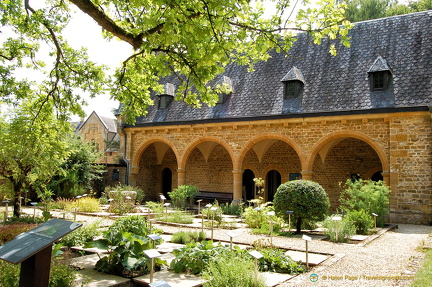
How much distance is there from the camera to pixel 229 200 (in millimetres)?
16938

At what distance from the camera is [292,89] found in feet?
48.2

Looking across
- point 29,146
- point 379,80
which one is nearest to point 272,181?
point 379,80

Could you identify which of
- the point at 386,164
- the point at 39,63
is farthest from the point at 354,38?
the point at 39,63

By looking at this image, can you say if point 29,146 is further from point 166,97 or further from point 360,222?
point 166,97

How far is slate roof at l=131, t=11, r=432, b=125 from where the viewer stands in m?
12.8

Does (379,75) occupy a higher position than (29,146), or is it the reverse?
(379,75)

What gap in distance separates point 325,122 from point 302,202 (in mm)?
5288

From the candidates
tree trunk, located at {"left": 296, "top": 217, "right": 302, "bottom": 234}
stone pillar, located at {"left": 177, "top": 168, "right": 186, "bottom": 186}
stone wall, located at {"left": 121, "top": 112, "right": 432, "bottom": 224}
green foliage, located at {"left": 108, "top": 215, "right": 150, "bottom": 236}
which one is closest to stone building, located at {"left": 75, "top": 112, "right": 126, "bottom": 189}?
stone wall, located at {"left": 121, "top": 112, "right": 432, "bottom": 224}

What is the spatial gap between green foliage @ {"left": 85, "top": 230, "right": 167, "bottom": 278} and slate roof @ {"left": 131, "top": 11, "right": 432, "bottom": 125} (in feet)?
32.4

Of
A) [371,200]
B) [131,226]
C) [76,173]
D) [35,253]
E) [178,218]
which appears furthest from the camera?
[76,173]

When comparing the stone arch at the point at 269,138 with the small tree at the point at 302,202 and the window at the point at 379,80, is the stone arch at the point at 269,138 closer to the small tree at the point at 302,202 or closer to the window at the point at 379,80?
the window at the point at 379,80

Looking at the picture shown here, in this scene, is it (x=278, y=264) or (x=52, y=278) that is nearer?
(x=52, y=278)

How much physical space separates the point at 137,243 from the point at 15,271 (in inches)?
58.1

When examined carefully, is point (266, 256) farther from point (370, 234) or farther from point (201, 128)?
point (201, 128)
